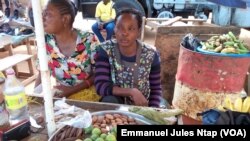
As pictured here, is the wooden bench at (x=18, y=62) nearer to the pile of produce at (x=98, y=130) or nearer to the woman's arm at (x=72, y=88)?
the woman's arm at (x=72, y=88)

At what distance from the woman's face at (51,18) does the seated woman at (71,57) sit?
0.03 m

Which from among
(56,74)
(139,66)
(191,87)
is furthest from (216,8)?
(56,74)

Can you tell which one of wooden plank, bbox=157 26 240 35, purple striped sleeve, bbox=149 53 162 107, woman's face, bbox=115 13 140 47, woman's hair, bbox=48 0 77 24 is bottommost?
purple striped sleeve, bbox=149 53 162 107

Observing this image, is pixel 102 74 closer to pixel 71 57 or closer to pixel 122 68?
pixel 122 68

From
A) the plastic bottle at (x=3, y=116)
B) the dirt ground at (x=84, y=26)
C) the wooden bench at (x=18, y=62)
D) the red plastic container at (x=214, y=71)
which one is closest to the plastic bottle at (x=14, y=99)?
the plastic bottle at (x=3, y=116)

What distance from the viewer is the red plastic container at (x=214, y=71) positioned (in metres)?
2.98

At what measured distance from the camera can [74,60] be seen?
226 centimetres

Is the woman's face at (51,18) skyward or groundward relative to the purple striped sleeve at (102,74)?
skyward

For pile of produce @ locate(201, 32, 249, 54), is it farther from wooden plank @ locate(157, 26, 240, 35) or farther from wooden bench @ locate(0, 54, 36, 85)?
wooden bench @ locate(0, 54, 36, 85)

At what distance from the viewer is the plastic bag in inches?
54.8

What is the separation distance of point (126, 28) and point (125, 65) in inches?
11.6

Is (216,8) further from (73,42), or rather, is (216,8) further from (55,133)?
(55,133)

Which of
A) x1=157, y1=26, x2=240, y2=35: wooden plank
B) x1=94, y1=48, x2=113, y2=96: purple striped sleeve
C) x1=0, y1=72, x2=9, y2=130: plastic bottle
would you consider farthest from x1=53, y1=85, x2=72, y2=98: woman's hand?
x1=157, y1=26, x2=240, y2=35: wooden plank

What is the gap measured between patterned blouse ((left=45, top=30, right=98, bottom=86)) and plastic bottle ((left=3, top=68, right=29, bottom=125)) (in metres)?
0.79
